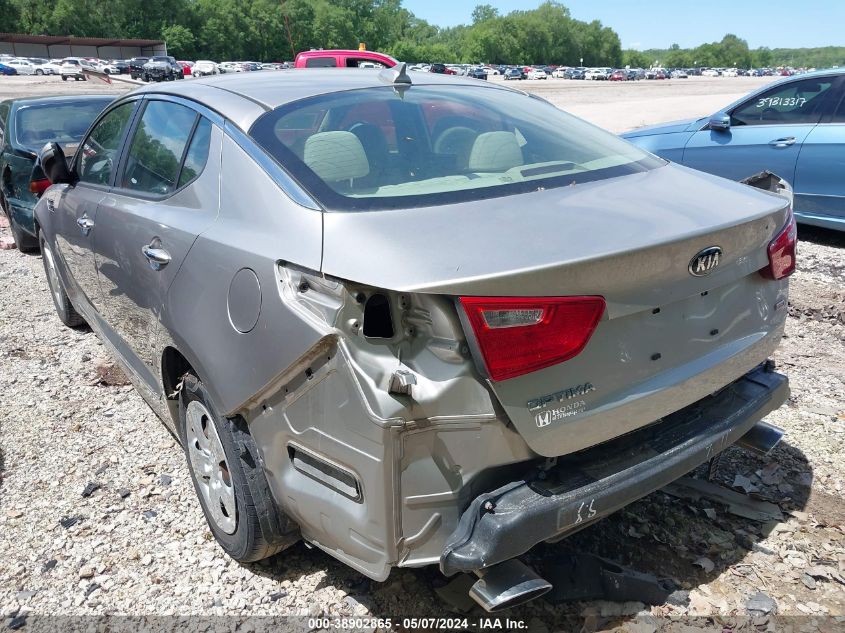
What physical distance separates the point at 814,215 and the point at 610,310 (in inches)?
222

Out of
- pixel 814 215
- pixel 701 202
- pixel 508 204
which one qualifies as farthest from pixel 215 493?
pixel 814 215

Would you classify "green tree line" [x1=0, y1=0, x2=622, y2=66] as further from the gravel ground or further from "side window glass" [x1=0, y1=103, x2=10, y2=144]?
the gravel ground

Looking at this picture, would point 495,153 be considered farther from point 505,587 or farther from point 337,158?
point 505,587

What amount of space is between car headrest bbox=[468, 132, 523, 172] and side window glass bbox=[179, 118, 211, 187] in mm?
1039

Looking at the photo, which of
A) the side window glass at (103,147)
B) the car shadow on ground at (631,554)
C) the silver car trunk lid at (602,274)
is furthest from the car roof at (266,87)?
the car shadow on ground at (631,554)

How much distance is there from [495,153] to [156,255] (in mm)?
1397

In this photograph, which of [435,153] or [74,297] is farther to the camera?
[74,297]

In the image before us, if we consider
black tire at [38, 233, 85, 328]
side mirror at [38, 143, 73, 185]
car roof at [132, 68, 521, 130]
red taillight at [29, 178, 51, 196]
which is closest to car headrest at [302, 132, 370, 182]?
car roof at [132, 68, 521, 130]

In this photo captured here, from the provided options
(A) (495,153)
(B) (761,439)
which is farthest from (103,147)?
(B) (761,439)

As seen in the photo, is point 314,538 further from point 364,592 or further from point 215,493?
point 215,493

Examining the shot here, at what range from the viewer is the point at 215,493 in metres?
2.86

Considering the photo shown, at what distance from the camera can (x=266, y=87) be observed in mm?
3020

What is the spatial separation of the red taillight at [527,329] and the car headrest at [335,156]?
2.63ft

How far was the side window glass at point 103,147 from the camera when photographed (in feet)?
12.4
